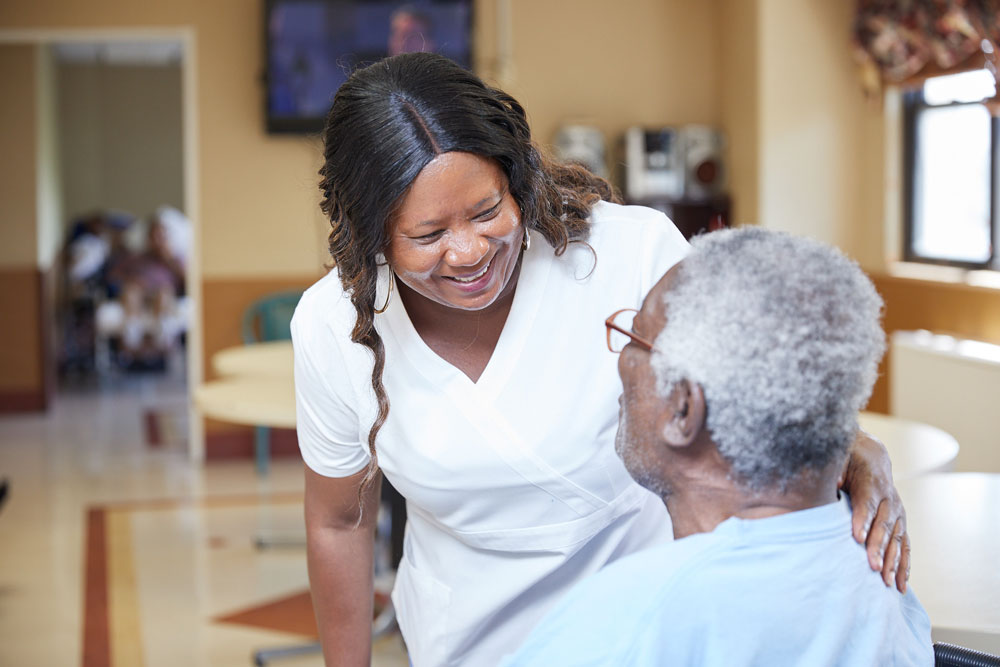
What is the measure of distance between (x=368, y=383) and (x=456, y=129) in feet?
1.17

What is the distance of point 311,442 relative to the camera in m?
1.51

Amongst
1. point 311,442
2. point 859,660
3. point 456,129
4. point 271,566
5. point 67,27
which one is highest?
point 67,27

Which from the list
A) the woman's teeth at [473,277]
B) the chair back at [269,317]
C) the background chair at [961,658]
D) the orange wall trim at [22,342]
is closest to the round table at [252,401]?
the chair back at [269,317]

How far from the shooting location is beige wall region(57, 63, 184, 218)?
35.2 ft

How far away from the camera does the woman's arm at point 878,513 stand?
1124 mm

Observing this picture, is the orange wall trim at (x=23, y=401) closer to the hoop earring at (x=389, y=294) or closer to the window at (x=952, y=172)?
the window at (x=952, y=172)

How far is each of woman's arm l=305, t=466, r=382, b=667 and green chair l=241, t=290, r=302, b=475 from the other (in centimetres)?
446

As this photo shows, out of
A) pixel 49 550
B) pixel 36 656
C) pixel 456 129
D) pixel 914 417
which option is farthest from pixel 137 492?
pixel 456 129

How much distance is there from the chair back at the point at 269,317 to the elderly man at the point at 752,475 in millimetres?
5054

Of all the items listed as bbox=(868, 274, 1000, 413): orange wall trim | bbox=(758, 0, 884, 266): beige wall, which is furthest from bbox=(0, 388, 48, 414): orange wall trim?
bbox=(868, 274, 1000, 413): orange wall trim

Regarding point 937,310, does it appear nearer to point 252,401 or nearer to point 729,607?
point 252,401

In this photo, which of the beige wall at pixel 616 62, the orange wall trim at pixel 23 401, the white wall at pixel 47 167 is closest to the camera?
the beige wall at pixel 616 62

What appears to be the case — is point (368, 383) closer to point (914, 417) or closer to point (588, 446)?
point (588, 446)

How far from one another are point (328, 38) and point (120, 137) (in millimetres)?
5586
